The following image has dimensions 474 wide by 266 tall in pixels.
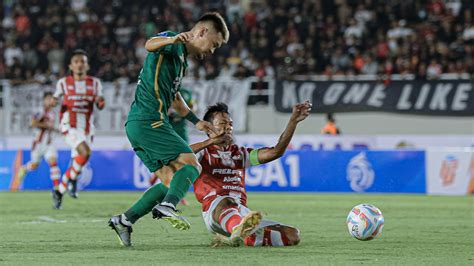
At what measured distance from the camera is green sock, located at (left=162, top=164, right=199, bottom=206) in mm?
7996

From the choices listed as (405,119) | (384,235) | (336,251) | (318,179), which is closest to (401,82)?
(405,119)

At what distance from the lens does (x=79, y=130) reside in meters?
14.9

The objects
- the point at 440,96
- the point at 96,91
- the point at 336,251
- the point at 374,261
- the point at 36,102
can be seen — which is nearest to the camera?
the point at 374,261

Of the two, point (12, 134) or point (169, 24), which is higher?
point (169, 24)

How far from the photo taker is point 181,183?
26.6 feet

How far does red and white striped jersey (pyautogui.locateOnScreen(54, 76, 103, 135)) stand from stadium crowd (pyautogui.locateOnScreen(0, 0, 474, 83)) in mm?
8559

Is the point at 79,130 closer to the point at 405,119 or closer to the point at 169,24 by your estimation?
the point at 405,119

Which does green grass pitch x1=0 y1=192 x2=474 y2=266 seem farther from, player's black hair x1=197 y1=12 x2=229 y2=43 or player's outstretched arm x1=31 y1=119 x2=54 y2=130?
player's outstretched arm x1=31 y1=119 x2=54 y2=130

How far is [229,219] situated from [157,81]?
50.1 inches

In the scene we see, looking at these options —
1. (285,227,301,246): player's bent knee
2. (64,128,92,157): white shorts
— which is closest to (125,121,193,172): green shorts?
(285,227,301,246): player's bent knee

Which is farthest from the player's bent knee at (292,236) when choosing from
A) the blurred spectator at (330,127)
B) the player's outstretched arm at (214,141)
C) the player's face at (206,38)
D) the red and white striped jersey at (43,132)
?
the blurred spectator at (330,127)

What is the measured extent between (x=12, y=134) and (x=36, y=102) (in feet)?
A: 3.03

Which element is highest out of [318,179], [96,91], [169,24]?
[169,24]

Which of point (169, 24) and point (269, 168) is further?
point (169, 24)
